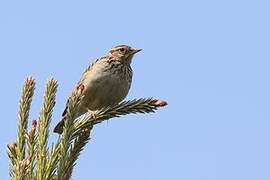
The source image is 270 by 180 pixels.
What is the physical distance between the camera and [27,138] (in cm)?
327

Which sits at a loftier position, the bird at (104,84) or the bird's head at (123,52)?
the bird's head at (123,52)

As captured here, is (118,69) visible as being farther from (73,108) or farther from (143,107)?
(73,108)

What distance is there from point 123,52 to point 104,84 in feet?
5.95

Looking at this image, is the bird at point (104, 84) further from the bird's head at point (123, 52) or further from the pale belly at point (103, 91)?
the bird's head at point (123, 52)

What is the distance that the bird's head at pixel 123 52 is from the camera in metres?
8.80

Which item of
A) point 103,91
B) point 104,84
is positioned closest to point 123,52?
point 104,84

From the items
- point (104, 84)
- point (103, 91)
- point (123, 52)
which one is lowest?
point (103, 91)

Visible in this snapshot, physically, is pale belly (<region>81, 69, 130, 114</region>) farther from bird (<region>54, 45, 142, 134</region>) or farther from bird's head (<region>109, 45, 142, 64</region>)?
bird's head (<region>109, 45, 142, 64</region>)

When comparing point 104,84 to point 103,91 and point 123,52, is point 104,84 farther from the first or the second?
point 123,52

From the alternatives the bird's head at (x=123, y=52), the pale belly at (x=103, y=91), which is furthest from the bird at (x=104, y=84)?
the bird's head at (x=123, y=52)

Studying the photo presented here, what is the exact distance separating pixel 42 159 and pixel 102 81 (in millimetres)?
4533

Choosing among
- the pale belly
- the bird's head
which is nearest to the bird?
the pale belly

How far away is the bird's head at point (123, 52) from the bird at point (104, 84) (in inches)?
14.6

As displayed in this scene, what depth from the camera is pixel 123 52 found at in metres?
9.24
